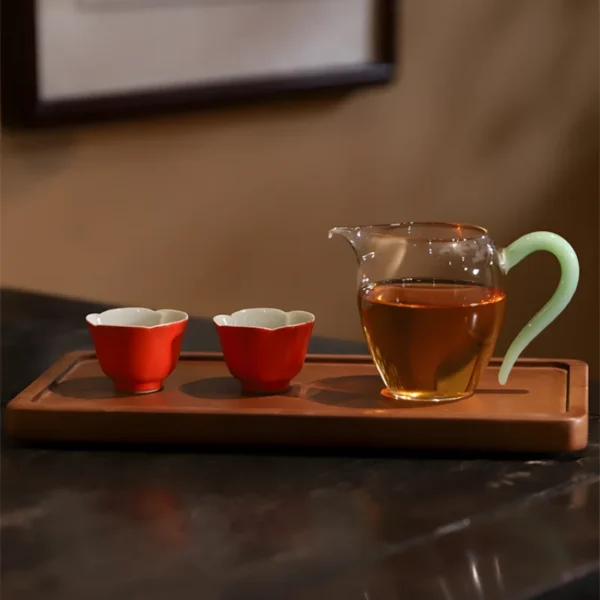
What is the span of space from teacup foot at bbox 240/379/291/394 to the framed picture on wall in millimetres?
849

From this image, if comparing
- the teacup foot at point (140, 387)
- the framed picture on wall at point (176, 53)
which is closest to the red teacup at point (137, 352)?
the teacup foot at point (140, 387)

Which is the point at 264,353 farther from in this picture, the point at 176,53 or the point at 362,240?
the point at 176,53

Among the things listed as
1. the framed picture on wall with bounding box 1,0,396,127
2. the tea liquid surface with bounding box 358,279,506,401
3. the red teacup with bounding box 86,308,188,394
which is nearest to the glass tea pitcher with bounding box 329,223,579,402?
the tea liquid surface with bounding box 358,279,506,401

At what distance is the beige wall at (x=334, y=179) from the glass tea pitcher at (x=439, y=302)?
2.95ft

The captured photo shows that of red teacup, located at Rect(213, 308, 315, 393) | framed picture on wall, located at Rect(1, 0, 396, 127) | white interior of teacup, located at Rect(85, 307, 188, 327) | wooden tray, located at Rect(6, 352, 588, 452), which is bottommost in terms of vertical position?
wooden tray, located at Rect(6, 352, 588, 452)

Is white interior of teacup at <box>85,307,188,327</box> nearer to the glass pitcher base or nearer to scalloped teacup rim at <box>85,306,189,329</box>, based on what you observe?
scalloped teacup rim at <box>85,306,189,329</box>

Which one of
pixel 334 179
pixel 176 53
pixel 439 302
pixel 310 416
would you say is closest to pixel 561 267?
pixel 439 302

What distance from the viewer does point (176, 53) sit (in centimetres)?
164

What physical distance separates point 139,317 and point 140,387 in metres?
0.10

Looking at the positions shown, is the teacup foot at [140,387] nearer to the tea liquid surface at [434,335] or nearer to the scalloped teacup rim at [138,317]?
the scalloped teacup rim at [138,317]

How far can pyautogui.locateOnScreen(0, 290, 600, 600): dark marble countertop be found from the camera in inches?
21.6

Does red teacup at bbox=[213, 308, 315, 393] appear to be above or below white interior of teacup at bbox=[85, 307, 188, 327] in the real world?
below

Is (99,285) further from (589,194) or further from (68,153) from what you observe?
(589,194)

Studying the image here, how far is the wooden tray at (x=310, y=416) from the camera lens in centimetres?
75
